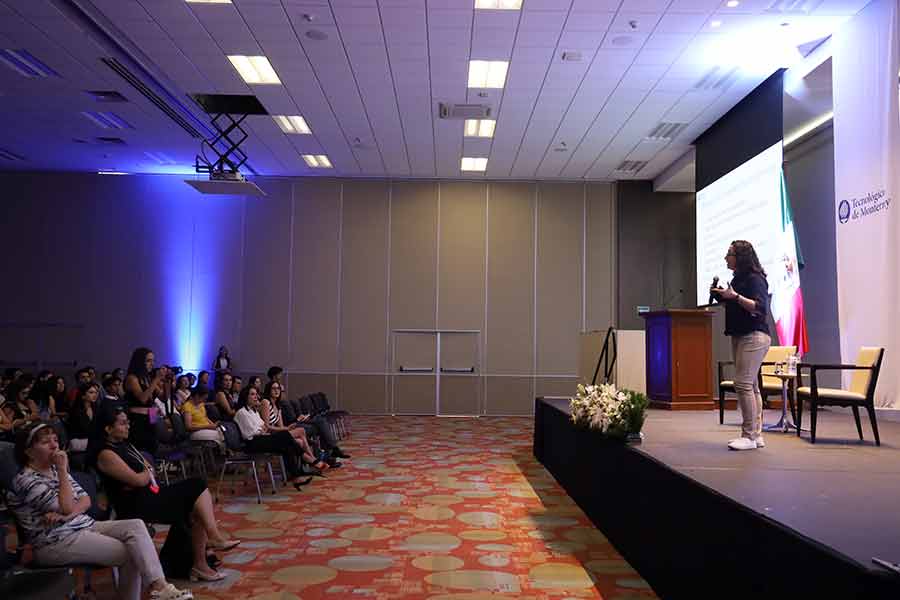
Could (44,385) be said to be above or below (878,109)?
below

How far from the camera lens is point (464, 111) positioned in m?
10.7

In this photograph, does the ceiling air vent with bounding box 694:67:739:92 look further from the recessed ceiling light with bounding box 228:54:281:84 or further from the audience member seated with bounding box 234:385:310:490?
the audience member seated with bounding box 234:385:310:490

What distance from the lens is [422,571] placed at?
13.9 ft

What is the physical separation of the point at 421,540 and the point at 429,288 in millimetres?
10128

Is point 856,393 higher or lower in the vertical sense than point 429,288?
lower

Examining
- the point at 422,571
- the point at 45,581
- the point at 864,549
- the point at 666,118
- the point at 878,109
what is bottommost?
the point at 422,571

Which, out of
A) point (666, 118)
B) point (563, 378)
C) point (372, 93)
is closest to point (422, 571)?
point (372, 93)

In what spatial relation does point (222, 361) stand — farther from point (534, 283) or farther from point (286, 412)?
point (534, 283)

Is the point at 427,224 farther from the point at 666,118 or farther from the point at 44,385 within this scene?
the point at 44,385

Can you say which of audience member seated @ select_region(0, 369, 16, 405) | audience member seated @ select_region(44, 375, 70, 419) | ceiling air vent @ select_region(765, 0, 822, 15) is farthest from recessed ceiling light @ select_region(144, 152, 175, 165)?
ceiling air vent @ select_region(765, 0, 822, 15)

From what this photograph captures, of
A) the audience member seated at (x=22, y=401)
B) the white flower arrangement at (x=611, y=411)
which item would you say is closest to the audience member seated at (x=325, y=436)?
the audience member seated at (x=22, y=401)

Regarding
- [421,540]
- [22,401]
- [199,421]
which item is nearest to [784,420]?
[421,540]

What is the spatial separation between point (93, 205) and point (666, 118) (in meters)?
12.1

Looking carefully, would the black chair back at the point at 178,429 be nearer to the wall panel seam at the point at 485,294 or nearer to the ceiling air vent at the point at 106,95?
the ceiling air vent at the point at 106,95
